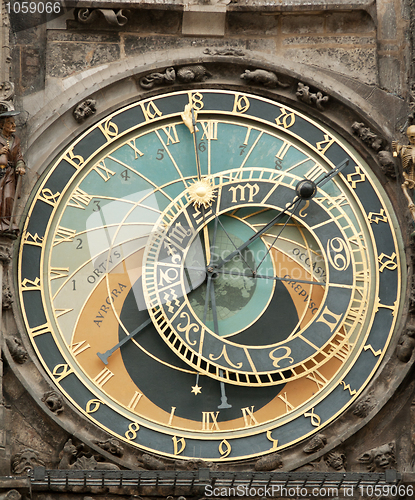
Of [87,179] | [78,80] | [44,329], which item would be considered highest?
[78,80]

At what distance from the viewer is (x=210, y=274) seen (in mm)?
9078

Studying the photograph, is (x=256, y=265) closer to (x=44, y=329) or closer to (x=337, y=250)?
(x=337, y=250)

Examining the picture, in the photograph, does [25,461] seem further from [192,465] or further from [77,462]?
[192,465]

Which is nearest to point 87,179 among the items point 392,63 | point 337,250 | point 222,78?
point 222,78

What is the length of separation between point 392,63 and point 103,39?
253 centimetres

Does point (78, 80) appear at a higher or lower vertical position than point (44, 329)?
higher

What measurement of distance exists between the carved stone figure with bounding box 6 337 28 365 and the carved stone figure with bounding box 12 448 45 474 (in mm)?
690

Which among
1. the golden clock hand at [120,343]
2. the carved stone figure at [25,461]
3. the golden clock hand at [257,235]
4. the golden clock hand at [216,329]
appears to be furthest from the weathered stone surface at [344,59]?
the carved stone figure at [25,461]

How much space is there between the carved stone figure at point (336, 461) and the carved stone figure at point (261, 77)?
3159 millimetres

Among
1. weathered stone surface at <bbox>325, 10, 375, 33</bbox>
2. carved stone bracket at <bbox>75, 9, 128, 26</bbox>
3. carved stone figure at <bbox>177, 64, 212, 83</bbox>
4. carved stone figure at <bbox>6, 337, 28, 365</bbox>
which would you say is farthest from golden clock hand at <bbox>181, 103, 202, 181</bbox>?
carved stone figure at <bbox>6, 337, 28, 365</bbox>

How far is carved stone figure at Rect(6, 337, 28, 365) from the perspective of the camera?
8.60m

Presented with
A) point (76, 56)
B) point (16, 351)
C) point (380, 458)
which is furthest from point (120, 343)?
point (76, 56)

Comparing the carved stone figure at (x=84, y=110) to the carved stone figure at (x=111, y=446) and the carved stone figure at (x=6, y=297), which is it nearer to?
the carved stone figure at (x=6, y=297)

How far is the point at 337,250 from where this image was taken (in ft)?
30.1
